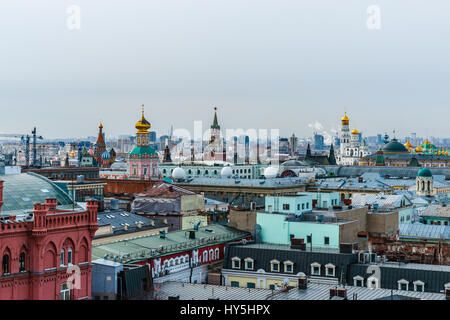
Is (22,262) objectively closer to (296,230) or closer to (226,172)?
(296,230)

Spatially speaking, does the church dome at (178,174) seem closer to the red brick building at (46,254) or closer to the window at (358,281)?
the window at (358,281)

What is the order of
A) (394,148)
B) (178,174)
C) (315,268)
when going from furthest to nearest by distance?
(394,148), (178,174), (315,268)

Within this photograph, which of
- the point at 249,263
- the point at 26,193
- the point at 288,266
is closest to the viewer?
the point at 288,266

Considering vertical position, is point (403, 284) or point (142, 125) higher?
point (142, 125)

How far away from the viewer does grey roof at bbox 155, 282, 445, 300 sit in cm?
2173

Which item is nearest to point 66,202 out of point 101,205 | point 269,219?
point 101,205

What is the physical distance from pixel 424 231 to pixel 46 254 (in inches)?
917

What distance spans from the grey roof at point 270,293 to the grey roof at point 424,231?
49.0ft

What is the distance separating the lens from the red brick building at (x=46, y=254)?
20.1m

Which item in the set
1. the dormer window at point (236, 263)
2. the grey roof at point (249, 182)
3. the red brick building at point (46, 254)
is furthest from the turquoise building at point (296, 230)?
the grey roof at point (249, 182)

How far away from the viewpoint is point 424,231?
125 ft

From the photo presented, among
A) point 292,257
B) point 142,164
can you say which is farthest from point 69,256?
point 142,164
